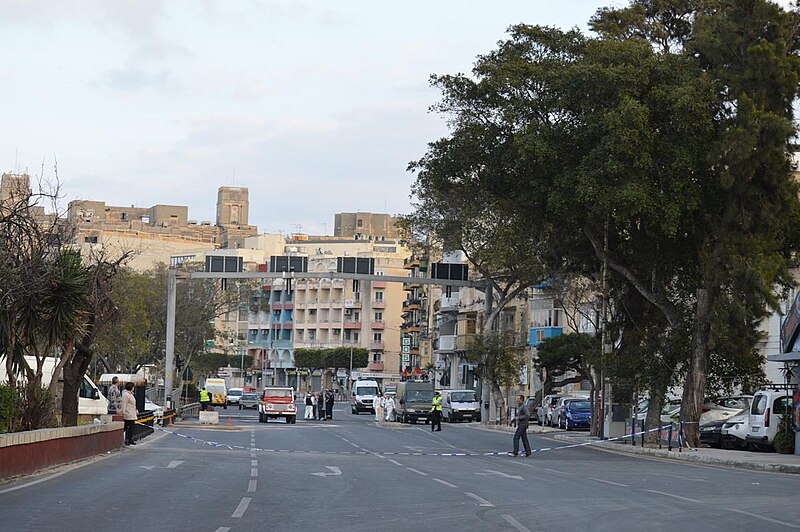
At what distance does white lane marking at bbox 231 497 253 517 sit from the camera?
1675 centimetres

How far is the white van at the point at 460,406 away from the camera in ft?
253

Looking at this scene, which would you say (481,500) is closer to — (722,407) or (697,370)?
(697,370)

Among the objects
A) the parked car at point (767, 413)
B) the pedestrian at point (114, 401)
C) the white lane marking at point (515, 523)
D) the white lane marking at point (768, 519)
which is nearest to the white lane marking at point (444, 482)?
the white lane marking at point (768, 519)

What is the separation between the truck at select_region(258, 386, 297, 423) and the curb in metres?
25.4

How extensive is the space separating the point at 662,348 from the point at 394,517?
1079 inches

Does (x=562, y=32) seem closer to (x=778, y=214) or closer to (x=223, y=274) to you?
(x=778, y=214)

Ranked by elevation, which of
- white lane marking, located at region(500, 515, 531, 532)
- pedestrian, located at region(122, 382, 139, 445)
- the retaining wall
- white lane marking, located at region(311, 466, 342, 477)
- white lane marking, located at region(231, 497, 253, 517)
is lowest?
white lane marking, located at region(311, 466, 342, 477)

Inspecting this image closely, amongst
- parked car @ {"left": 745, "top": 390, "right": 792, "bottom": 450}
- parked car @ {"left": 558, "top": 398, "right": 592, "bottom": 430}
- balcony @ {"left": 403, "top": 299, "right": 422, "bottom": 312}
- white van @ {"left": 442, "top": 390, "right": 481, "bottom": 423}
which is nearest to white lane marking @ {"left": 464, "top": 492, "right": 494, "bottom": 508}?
parked car @ {"left": 745, "top": 390, "right": 792, "bottom": 450}

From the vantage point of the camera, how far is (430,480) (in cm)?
2409

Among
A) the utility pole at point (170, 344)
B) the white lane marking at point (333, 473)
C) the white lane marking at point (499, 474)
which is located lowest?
the white lane marking at point (333, 473)

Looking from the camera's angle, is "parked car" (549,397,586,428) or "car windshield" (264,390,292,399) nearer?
"parked car" (549,397,586,428)

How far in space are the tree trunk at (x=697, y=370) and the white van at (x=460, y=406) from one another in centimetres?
3715

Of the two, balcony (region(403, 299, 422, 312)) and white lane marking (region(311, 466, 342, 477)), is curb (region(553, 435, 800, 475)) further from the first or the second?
balcony (region(403, 299, 422, 312))

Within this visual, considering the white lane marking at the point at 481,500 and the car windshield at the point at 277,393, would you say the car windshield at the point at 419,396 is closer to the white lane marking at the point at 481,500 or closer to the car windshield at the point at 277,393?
the car windshield at the point at 277,393
